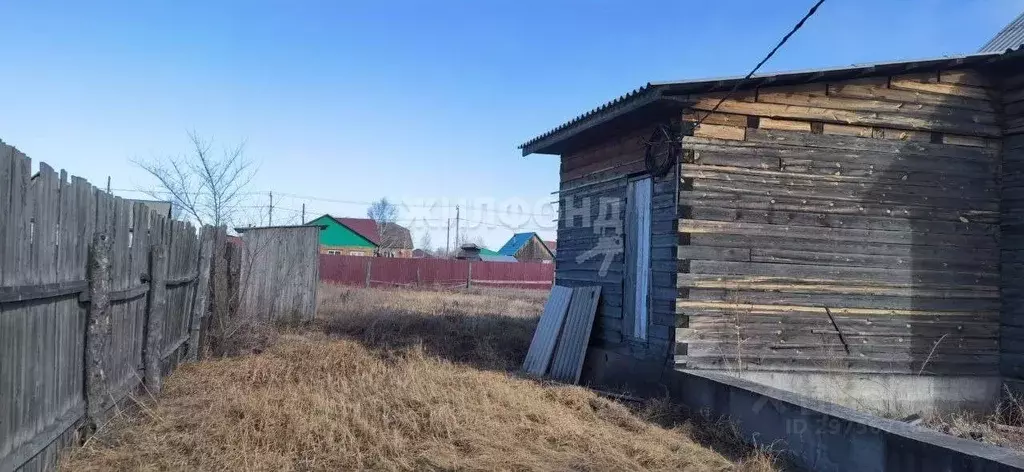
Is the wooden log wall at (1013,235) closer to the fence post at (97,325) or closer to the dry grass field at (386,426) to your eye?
the dry grass field at (386,426)

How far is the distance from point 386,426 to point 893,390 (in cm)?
615

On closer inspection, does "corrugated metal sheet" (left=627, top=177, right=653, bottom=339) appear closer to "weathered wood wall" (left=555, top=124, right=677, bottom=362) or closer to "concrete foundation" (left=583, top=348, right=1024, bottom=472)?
"weathered wood wall" (left=555, top=124, right=677, bottom=362)

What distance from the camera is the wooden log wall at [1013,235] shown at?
8.80 metres

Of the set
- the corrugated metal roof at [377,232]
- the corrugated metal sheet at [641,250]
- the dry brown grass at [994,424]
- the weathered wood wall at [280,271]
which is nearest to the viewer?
the dry brown grass at [994,424]

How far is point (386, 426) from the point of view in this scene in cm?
623

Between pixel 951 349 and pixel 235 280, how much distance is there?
1072cm

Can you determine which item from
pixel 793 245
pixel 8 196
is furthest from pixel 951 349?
pixel 8 196

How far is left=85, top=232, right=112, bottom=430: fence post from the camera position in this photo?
5.16m

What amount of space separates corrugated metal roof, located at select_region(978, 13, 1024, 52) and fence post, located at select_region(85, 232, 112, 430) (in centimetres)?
1083

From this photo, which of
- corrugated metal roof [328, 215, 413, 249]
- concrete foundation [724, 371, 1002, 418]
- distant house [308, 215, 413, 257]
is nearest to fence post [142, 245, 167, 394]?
concrete foundation [724, 371, 1002, 418]

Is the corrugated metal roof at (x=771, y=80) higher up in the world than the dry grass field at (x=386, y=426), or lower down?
higher up

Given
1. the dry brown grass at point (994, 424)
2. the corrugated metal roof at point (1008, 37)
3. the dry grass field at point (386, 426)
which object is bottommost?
the dry brown grass at point (994, 424)

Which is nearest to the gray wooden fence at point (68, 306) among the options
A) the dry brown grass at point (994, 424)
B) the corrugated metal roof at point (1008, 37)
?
the dry brown grass at point (994, 424)

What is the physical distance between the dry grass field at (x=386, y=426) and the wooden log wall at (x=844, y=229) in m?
1.82
